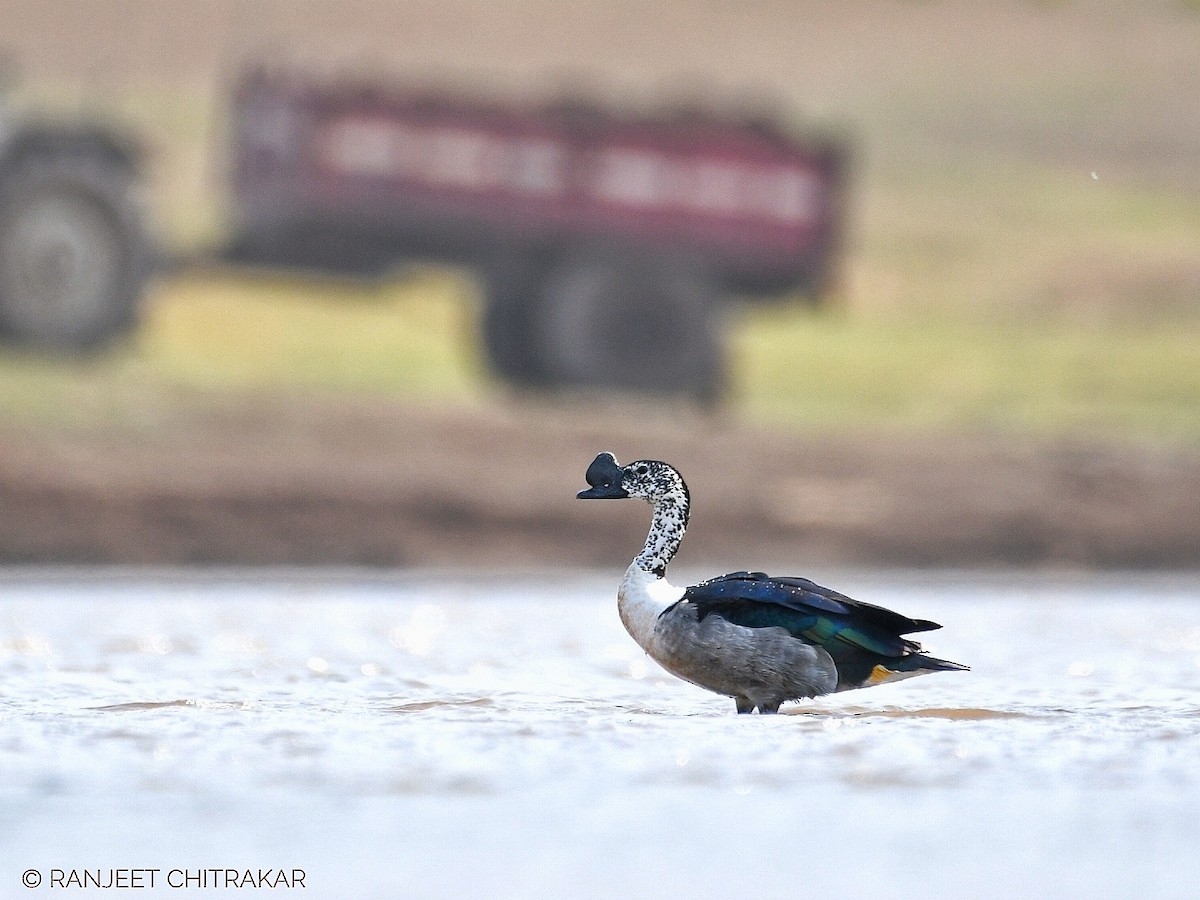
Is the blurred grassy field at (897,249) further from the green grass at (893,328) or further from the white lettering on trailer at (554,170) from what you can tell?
the white lettering on trailer at (554,170)

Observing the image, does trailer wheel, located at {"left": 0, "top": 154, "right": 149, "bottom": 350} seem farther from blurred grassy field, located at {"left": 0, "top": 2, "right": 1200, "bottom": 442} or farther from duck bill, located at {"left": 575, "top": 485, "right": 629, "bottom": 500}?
duck bill, located at {"left": 575, "top": 485, "right": 629, "bottom": 500}

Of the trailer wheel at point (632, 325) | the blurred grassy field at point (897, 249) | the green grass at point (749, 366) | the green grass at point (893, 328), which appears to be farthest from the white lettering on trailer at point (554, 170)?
the green grass at point (749, 366)

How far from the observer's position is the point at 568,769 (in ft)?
25.8

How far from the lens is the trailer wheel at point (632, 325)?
25750 mm

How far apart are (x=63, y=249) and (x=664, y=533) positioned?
14797 mm

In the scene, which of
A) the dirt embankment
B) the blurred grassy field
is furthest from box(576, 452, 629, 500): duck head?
the dirt embankment

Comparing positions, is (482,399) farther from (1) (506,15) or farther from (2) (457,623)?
(1) (506,15)

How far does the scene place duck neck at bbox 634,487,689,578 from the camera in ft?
32.4

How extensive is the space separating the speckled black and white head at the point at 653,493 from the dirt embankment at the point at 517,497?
8.76 m

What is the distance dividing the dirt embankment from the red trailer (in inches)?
129

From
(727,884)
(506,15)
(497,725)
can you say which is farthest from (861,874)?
(506,15)

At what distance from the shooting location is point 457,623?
14.0m

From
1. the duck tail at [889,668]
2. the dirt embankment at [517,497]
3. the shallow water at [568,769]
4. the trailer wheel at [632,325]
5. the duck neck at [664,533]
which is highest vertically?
the trailer wheel at [632,325]

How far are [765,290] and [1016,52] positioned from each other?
159 feet
